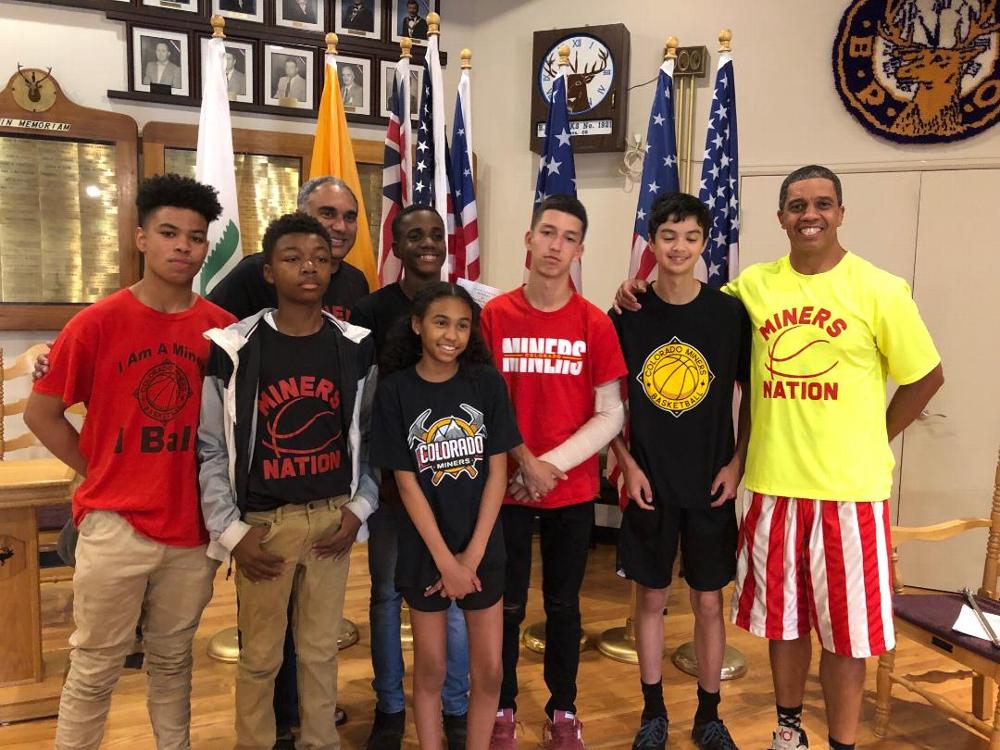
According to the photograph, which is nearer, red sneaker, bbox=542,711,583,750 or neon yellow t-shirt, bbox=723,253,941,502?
neon yellow t-shirt, bbox=723,253,941,502

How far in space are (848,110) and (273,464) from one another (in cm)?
327

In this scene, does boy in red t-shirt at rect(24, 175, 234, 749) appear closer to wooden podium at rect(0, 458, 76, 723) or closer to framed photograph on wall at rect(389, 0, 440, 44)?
wooden podium at rect(0, 458, 76, 723)

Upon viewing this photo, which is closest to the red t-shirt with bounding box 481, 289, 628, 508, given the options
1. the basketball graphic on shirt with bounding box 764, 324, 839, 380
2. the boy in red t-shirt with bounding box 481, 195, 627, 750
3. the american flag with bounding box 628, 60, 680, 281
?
the boy in red t-shirt with bounding box 481, 195, 627, 750

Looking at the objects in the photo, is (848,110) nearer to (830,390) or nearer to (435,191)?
(435,191)

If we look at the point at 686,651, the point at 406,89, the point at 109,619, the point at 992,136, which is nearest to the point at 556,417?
the point at 109,619

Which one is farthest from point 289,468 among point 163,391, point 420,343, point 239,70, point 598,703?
point 239,70

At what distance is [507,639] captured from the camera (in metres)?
2.08

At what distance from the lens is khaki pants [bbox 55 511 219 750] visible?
1723 millimetres

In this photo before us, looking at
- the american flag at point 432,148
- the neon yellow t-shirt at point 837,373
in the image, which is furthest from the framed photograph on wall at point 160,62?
the neon yellow t-shirt at point 837,373

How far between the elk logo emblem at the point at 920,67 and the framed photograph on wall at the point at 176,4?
3.18 meters

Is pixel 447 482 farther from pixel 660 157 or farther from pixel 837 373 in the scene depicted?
pixel 660 157

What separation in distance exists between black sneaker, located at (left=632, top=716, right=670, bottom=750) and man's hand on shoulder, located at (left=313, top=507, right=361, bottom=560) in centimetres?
107

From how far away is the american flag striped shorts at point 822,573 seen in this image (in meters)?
1.91

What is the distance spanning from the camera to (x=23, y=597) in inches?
94.6
